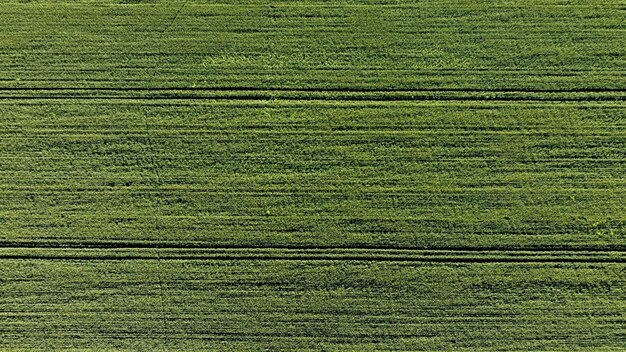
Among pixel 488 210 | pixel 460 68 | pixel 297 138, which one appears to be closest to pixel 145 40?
pixel 297 138

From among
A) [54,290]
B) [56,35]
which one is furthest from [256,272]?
[56,35]

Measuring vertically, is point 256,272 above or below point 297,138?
below

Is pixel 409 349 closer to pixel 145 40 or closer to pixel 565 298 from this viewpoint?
pixel 565 298

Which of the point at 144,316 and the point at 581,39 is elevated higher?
the point at 581,39

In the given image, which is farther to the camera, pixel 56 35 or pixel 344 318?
pixel 56 35

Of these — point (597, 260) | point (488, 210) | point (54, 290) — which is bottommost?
point (54, 290)

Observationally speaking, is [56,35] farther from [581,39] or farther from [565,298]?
[565,298]
